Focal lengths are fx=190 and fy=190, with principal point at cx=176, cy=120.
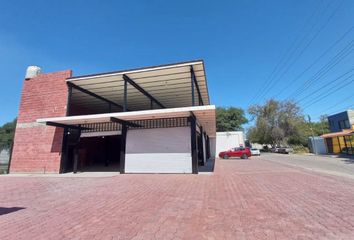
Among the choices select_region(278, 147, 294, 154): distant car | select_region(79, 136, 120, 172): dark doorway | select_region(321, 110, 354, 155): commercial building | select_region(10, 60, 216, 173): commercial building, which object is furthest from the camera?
select_region(278, 147, 294, 154): distant car

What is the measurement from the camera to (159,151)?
39.8 feet

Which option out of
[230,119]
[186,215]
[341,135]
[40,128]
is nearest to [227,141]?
[341,135]

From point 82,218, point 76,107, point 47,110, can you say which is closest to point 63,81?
point 47,110

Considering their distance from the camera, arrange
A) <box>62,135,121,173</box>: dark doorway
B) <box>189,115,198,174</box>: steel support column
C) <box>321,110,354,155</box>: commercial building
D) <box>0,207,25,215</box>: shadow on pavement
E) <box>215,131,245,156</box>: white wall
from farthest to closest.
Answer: <box>215,131,245,156</box>: white wall, <box>321,110,354,155</box>: commercial building, <box>62,135,121,173</box>: dark doorway, <box>189,115,198,174</box>: steel support column, <box>0,207,25,215</box>: shadow on pavement

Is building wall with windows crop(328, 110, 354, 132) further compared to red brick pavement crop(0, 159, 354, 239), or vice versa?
building wall with windows crop(328, 110, 354, 132)

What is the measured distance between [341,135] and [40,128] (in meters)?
33.5

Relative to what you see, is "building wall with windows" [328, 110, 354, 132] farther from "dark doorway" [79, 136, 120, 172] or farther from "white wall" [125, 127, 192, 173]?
"dark doorway" [79, 136, 120, 172]

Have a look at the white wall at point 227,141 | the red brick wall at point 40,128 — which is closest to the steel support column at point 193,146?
the red brick wall at point 40,128

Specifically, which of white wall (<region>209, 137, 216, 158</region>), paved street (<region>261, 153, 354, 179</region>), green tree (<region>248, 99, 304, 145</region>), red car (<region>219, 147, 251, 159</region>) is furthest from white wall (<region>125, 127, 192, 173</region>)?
green tree (<region>248, 99, 304, 145</region>)

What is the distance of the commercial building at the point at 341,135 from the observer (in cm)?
2453

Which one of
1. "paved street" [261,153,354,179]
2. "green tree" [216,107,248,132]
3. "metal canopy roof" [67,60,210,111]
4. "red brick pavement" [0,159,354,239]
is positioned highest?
"green tree" [216,107,248,132]

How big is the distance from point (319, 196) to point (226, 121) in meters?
40.6

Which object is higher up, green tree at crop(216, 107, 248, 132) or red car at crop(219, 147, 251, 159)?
green tree at crop(216, 107, 248, 132)

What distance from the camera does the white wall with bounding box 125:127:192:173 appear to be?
1165 centimetres
